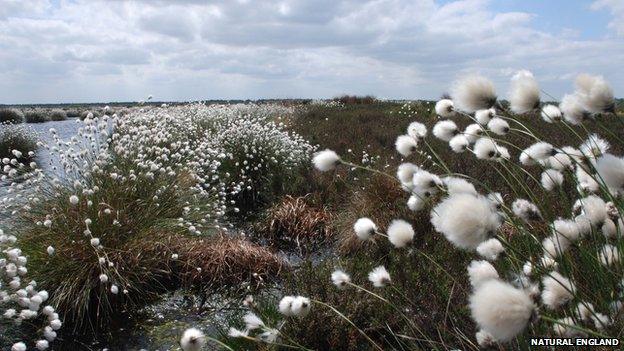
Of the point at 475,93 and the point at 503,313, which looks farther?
the point at 475,93

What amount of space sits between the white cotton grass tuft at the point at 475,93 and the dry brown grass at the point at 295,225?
198 inches

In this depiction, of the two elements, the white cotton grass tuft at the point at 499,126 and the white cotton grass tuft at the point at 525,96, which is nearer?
the white cotton grass tuft at the point at 525,96

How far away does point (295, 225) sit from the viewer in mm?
7250

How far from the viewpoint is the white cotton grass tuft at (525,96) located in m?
2.06

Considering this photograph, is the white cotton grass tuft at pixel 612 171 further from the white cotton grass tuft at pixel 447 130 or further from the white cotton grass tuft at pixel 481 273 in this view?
the white cotton grass tuft at pixel 447 130

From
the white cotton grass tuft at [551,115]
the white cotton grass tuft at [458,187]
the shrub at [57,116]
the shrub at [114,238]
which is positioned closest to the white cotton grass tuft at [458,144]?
the white cotton grass tuft at [551,115]

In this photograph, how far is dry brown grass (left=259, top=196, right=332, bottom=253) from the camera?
7125 millimetres

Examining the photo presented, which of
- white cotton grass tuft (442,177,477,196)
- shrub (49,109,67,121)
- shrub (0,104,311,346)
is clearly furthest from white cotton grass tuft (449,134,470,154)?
shrub (49,109,67,121)

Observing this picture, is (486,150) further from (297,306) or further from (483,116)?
(297,306)

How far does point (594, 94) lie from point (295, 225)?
562cm

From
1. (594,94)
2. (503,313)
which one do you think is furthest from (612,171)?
(503,313)

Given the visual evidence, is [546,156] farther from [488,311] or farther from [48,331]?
[48,331]

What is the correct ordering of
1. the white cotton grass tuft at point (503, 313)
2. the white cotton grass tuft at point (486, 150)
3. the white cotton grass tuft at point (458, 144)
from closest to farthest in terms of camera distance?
the white cotton grass tuft at point (503, 313)
the white cotton grass tuft at point (486, 150)
the white cotton grass tuft at point (458, 144)

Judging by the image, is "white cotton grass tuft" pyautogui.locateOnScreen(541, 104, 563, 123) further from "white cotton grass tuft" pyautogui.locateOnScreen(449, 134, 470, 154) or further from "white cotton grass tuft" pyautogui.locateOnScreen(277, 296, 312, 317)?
"white cotton grass tuft" pyautogui.locateOnScreen(277, 296, 312, 317)
